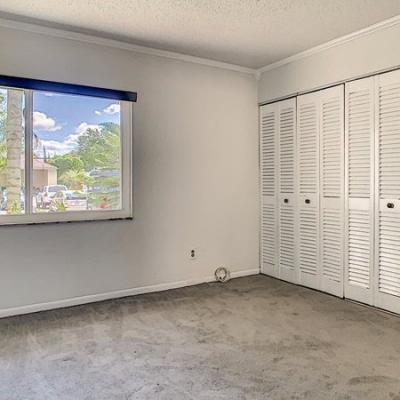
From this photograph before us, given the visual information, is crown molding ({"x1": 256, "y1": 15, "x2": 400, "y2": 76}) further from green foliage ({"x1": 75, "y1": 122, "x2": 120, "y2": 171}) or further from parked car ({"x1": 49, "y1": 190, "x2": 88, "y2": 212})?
parked car ({"x1": 49, "y1": 190, "x2": 88, "y2": 212})

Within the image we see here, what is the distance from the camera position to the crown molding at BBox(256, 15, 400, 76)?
313 cm

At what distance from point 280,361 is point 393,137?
6.59ft

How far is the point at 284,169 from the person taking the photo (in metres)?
4.21

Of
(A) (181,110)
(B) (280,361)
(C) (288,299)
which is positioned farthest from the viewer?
(A) (181,110)

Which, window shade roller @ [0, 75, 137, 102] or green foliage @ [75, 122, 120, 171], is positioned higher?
window shade roller @ [0, 75, 137, 102]

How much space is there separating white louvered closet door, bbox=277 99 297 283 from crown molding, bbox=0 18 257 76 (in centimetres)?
74

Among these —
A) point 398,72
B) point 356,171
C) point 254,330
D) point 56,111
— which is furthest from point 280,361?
point 56,111

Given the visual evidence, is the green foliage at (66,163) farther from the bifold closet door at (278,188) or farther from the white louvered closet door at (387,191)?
the white louvered closet door at (387,191)

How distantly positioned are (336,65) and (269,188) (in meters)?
1.46

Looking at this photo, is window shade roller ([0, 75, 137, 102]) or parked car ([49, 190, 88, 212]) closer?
window shade roller ([0, 75, 137, 102])

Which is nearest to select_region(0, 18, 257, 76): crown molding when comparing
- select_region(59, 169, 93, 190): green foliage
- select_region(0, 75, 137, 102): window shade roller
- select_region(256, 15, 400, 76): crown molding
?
select_region(256, 15, 400, 76): crown molding

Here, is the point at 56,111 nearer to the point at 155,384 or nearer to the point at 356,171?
the point at 155,384

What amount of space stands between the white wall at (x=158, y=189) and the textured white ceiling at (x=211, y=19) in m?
0.27

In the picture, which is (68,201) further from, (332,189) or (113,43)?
(332,189)
